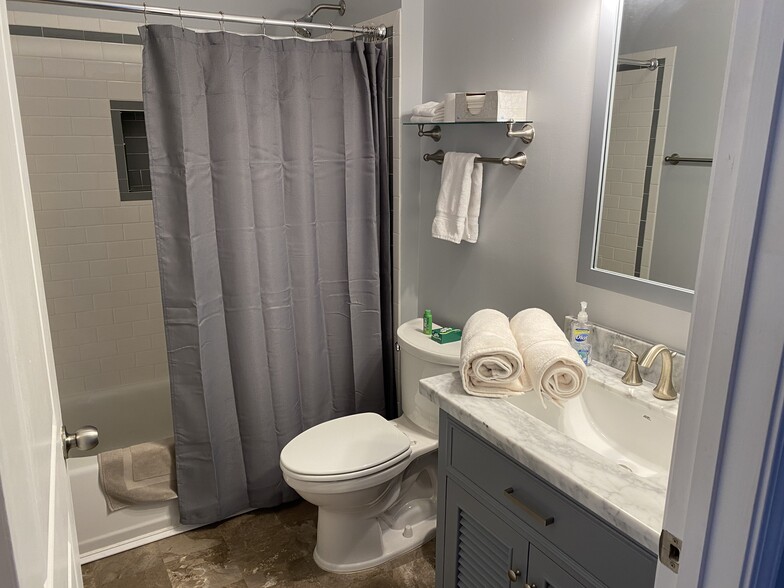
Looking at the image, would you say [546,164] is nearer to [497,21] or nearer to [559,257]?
[559,257]

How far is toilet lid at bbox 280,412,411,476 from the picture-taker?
1.99m

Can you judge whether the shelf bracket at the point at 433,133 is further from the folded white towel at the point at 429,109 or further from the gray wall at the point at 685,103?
the gray wall at the point at 685,103

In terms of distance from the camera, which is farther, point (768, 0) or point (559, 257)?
point (559, 257)

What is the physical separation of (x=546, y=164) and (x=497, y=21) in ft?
1.67

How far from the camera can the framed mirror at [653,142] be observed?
1.47m

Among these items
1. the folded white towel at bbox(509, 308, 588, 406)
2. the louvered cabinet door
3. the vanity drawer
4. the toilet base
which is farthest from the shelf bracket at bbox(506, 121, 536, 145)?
the toilet base

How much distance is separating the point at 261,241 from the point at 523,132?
99 cm

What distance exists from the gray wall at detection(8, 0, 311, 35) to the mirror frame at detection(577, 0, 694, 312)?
1.75 m

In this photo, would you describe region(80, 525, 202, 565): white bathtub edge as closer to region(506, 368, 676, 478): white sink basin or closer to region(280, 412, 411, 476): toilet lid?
region(280, 412, 411, 476): toilet lid

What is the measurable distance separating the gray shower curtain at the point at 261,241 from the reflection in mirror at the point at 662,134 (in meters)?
1.00

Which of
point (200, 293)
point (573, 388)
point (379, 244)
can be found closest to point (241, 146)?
point (200, 293)

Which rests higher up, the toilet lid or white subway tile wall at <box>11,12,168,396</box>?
white subway tile wall at <box>11,12,168,396</box>

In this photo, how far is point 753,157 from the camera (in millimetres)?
621

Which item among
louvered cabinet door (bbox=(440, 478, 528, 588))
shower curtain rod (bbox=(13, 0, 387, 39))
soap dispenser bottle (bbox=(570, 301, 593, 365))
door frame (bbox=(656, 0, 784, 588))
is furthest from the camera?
shower curtain rod (bbox=(13, 0, 387, 39))
